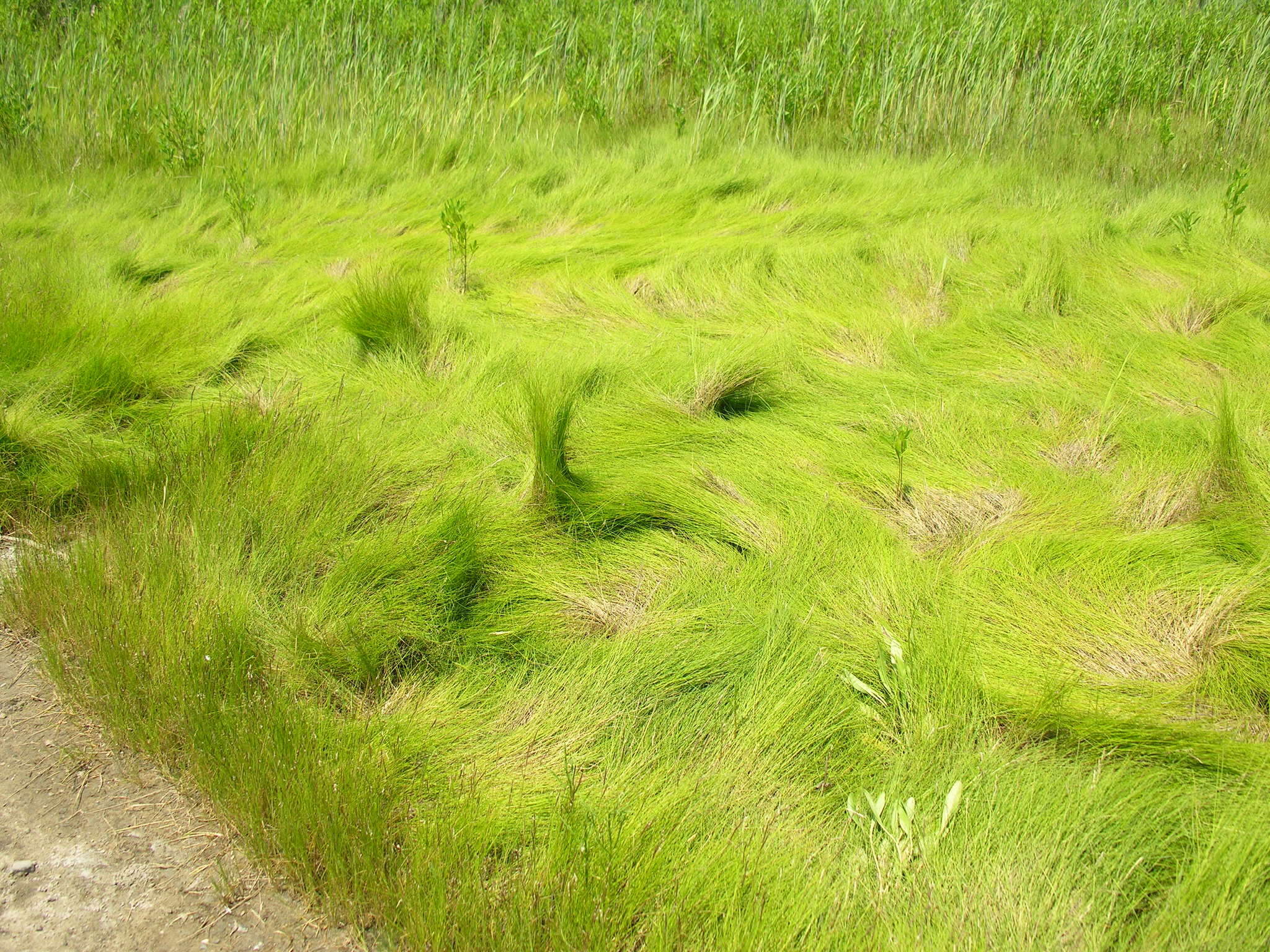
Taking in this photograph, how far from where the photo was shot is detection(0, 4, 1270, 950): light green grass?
4.01 feet

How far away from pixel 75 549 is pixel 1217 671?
223cm

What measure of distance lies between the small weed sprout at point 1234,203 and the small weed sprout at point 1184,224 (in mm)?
121

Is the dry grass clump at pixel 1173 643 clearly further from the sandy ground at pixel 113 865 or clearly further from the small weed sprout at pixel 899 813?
the sandy ground at pixel 113 865

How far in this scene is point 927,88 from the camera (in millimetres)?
5223

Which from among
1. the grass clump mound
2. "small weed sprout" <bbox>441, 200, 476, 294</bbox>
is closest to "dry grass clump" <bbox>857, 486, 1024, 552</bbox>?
the grass clump mound

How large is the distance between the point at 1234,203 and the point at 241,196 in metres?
4.35

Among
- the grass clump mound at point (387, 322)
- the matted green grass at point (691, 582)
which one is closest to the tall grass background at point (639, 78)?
the matted green grass at point (691, 582)

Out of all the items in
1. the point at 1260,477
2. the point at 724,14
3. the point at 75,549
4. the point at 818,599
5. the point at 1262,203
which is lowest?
the point at 75,549

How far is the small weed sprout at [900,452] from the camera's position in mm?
1970

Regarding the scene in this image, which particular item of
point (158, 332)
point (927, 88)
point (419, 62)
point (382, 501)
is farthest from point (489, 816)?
point (419, 62)

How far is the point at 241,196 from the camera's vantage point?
425 cm

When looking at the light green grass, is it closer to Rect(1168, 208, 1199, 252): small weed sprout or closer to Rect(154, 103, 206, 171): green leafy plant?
Rect(1168, 208, 1199, 252): small weed sprout

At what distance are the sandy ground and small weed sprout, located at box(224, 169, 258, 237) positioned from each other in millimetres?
2967

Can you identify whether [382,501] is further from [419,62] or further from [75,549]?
[419,62]
